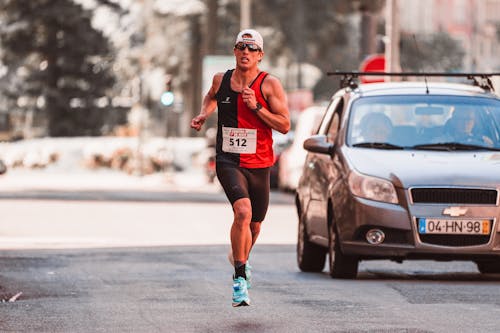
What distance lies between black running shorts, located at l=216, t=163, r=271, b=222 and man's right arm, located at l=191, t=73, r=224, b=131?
0.32m

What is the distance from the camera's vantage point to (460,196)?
47.5 feet

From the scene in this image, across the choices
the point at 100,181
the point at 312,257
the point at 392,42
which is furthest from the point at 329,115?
the point at 100,181

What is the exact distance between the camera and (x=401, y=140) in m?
15.5

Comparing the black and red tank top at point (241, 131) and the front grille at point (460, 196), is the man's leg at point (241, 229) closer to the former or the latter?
the black and red tank top at point (241, 131)

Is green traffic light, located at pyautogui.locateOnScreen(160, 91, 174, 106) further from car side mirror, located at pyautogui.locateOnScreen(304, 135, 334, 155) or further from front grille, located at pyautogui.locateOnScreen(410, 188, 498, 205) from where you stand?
front grille, located at pyautogui.locateOnScreen(410, 188, 498, 205)

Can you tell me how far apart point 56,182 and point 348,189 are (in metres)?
35.7

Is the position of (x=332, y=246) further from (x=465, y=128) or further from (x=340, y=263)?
(x=465, y=128)

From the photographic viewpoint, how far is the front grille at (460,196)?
14492 mm

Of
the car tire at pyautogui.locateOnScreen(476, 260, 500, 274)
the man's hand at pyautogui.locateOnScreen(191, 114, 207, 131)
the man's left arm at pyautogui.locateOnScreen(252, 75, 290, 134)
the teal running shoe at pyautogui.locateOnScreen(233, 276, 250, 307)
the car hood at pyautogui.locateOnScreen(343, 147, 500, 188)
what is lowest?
the car tire at pyautogui.locateOnScreen(476, 260, 500, 274)

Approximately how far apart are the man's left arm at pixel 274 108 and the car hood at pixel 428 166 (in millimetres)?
2361

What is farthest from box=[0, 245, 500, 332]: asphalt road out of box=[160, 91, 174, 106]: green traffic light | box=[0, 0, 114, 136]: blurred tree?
box=[0, 0, 114, 136]: blurred tree

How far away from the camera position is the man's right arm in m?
12.5

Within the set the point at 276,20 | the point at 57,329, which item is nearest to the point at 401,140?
the point at 57,329

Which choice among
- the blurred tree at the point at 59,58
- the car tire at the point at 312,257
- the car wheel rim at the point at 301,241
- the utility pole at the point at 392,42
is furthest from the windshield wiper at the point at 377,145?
the blurred tree at the point at 59,58
